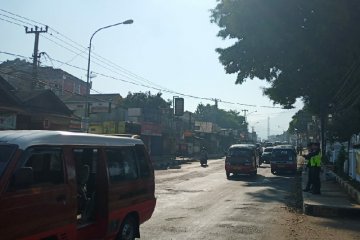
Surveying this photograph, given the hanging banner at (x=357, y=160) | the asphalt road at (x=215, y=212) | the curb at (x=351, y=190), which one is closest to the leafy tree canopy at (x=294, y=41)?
the hanging banner at (x=357, y=160)

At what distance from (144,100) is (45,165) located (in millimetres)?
73358

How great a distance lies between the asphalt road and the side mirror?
4713 millimetres

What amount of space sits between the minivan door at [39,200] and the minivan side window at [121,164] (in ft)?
4.52

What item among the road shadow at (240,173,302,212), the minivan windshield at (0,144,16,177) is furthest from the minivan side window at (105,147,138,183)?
the road shadow at (240,173,302,212)

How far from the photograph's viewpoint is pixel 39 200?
19.8ft

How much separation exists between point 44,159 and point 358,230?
27.3 ft

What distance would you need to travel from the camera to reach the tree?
29.5 metres

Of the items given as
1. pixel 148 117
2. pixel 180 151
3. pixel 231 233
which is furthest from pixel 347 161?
pixel 180 151

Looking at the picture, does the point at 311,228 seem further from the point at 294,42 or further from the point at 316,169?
the point at 294,42

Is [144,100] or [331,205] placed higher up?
[144,100]

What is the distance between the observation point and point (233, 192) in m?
20.2

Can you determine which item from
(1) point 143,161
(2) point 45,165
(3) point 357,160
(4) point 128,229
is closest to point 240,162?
(3) point 357,160

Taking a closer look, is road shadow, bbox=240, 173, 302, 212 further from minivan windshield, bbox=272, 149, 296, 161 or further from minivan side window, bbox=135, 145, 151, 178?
minivan windshield, bbox=272, 149, 296, 161

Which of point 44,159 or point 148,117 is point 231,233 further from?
point 148,117
